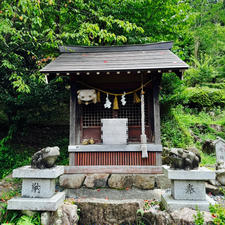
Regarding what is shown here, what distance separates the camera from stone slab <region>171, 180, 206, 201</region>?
3641 mm

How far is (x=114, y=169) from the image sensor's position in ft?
18.0

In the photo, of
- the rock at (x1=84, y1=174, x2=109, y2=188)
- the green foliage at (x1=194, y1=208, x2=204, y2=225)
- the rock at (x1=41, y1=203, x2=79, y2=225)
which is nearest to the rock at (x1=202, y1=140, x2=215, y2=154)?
the rock at (x1=84, y1=174, x2=109, y2=188)

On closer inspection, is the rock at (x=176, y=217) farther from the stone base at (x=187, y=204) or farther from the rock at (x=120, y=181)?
the rock at (x=120, y=181)

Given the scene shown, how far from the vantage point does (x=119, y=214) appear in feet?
13.2

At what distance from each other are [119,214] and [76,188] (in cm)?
183

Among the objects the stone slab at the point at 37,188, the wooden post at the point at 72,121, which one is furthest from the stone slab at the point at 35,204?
the wooden post at the point at 72,121

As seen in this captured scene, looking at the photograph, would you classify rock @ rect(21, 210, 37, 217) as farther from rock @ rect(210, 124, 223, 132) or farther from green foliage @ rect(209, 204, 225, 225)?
rock @ rect(210, 124, 223, 132)

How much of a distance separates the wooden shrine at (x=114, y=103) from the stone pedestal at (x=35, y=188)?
5.70 feet

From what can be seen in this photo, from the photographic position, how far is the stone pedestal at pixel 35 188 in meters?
3.63

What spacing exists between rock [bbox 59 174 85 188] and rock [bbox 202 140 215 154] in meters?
6.58

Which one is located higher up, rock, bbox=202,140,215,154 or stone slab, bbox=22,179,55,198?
rock, bbox=202,140,215,154

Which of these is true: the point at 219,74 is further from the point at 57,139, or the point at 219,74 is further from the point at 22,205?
the point at 22,205

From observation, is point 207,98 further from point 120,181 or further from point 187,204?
point 187,204

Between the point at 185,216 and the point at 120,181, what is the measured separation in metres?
2.32
